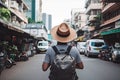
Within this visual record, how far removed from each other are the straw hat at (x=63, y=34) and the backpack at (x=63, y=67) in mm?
259

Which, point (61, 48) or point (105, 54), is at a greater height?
point (61, 48)

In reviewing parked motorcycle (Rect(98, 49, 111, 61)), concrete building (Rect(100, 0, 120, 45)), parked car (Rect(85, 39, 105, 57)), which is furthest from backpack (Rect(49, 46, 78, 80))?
concrete building (Rect(100, 0, 120, 45))

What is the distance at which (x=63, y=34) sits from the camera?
496 centimetres

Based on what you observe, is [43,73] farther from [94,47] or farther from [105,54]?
[94,47]

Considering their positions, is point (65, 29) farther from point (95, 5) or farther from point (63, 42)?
point (95, 5)

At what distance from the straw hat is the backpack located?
26 cm

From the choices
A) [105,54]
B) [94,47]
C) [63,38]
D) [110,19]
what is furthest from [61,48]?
[110,19]

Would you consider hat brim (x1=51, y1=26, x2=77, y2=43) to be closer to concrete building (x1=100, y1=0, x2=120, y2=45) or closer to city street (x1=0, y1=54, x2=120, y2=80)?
city street (x1=0, y1=54, x2=120, y2=80)

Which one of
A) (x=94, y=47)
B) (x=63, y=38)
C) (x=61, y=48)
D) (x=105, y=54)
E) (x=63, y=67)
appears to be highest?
(x=63, y=38)

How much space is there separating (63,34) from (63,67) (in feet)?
1.86

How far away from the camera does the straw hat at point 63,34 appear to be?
4953 mm

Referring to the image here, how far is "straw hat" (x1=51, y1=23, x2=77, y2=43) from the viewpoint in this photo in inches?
195

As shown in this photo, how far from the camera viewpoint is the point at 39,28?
9181 cm

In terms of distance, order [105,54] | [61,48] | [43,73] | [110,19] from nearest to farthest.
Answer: [61,48], [43,73], [105,54], [110,19]
